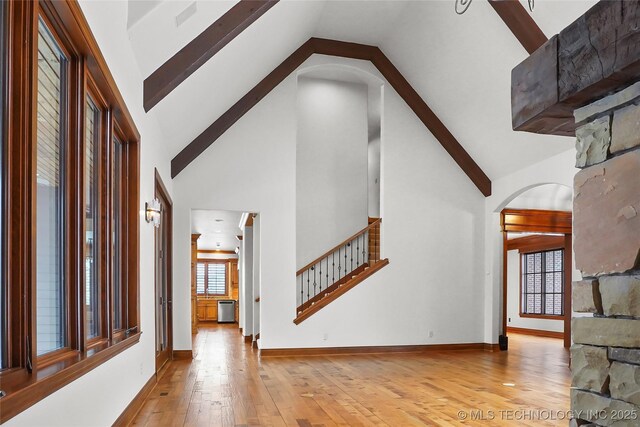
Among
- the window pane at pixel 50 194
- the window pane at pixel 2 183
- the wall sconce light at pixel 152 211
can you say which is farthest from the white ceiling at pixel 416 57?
the window pane at pixel 2 183

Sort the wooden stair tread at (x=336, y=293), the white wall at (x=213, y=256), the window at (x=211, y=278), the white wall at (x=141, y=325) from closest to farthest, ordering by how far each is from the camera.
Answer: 1. the white wall at (x=141, y=325)
2. the wooden stair tread at (x=336, y=293)
3. the window at (x=211, y=278)
4. the white wall at (x=213, y=256)

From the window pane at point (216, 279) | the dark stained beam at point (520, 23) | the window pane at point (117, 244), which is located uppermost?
the dark stained beam at point (520, 23)

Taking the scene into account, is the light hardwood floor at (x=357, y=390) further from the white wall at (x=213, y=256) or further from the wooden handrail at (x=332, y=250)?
the white wall at (x=213, y=256)

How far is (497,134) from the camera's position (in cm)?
765

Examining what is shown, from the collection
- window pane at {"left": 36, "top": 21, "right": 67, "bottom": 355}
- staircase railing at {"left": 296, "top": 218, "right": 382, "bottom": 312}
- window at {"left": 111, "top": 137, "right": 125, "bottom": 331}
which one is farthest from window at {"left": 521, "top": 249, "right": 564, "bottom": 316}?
window pane at {"left": 36, "top": 21, "right": 67, "bottom": 355}

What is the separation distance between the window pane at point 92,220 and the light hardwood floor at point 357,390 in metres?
1.09

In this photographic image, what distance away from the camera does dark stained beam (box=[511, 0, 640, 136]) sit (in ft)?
5.21

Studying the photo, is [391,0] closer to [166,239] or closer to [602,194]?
[166,239]

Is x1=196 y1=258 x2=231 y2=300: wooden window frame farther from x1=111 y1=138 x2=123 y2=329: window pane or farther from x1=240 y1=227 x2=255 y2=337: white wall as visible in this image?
x1=111 y1=138 x2=123 y2=329: window pane

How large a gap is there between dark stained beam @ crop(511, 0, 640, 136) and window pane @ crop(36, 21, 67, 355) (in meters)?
2.15

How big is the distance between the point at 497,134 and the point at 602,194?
246 inches

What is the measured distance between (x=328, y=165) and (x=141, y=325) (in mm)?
5467

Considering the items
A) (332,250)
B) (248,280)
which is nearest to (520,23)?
(332,250)

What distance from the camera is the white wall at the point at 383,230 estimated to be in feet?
25.0
